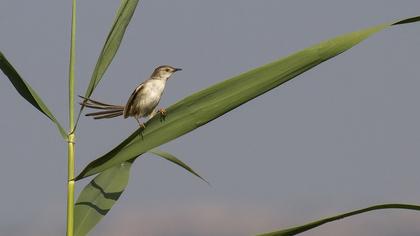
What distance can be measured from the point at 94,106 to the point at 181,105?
1581 millimetres

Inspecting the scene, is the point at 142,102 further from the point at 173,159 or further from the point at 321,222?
the point at 321,222

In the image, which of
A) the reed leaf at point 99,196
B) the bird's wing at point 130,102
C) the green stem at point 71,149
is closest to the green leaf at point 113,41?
the green stem at point 71,149

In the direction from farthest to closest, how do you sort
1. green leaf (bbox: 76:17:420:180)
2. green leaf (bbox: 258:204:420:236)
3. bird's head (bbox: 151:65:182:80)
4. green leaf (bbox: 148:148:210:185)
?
bird's head (bbox: 151:65:182:80), green leaf (bbox: 148:148:210:185), green leaf (bbox: 258:204:420:236), green leaf (bbox: 76:17:420:180)

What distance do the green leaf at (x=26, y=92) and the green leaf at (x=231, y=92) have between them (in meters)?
0.50

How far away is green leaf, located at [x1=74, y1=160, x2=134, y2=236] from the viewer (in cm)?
288

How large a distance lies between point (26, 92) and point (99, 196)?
0.58 m

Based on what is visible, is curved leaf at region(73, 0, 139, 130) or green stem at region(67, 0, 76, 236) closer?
green stem at region(67, 0, 76, 236)

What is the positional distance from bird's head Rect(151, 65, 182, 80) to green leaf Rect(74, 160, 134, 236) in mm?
2291

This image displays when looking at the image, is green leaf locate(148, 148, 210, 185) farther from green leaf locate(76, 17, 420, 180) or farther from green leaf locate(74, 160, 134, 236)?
green leaf locate(76, 17, 420, 180)

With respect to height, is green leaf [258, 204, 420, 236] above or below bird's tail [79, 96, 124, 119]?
below

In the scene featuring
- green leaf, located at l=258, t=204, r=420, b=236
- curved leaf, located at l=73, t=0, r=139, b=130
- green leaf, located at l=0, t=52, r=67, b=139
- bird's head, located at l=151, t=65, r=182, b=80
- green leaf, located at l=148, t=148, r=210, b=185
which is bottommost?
green leaf, located at l=258, t=204, r=420, b=236

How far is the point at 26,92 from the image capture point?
2863mm

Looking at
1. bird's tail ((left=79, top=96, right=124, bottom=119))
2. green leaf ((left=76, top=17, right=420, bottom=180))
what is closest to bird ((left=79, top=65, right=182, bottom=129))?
bird's tail ((left=79, top=96, right=124, bottom=119))

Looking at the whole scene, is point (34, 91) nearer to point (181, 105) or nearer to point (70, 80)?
point (70, 80)
